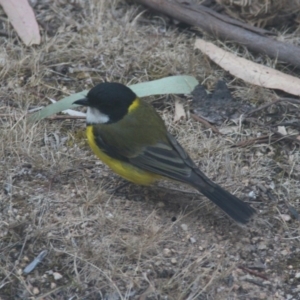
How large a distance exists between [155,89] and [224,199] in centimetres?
139

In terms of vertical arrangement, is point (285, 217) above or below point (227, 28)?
below

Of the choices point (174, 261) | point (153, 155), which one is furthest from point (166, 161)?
point (174, 261)

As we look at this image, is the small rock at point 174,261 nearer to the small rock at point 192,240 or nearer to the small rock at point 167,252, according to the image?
the small rock at point 167,252

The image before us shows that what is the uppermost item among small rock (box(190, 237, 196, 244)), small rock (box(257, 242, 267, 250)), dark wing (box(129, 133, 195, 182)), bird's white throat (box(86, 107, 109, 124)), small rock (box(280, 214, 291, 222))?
bird's white throat (box(86, 107, 109, 124))

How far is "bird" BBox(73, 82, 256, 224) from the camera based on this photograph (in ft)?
15.6

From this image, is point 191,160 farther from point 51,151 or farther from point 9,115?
point 9,115

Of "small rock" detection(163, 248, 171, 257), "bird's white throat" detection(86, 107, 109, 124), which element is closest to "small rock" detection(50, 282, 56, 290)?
"small rock" detection(163, 248, 171, 257)

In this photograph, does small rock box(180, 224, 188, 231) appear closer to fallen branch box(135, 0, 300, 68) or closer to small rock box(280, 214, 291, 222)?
small rock box(280, 214, 291, 222)

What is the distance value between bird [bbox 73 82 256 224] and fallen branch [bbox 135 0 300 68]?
1.53 metres

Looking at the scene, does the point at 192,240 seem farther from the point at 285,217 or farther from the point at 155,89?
the point at 155,89

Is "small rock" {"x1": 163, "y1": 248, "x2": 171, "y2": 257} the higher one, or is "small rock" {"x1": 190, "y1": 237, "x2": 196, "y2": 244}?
"small rock" {"x1": 163, "y1": 248, "x2": 171, "y2": 257}

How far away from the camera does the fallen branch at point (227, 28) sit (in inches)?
239

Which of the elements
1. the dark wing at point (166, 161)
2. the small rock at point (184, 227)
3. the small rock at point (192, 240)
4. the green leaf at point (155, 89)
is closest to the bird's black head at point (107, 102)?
the dark wing at point (166, 161)

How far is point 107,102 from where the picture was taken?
495 cm
